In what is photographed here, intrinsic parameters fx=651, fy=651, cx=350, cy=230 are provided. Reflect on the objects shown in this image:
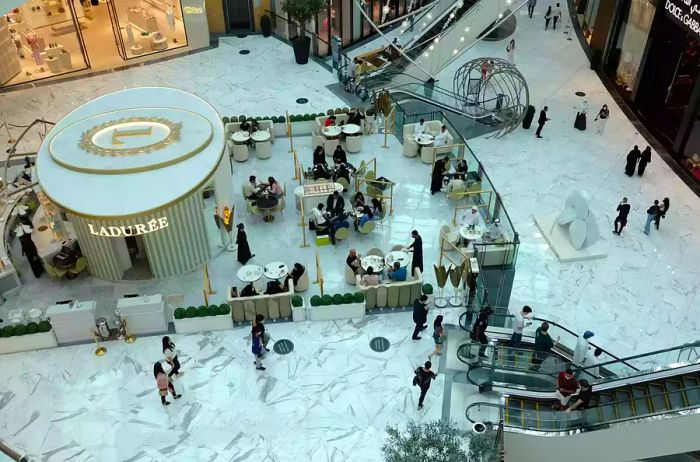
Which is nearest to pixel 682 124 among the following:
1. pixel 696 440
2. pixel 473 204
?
pixel 473 204

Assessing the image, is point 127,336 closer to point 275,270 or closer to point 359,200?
point 275,270

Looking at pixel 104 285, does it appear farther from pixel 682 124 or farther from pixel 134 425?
pixel 682 124

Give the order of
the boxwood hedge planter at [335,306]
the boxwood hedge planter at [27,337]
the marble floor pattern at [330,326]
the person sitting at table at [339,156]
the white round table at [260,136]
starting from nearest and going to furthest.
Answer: the marble floor pattern at [330,326] < the boxwood hedge planter at [27,337] < the boxwood hedge planter at [335,306] < the person sitting at table at [339,156] < the white round table at [260,136]

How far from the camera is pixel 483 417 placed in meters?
13.0

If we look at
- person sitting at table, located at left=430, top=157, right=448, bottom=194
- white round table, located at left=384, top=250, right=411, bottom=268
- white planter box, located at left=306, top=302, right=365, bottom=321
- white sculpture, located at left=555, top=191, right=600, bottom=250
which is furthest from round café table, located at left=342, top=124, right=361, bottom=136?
white planter box, located at left=306, top=302, right=365, bottom=321

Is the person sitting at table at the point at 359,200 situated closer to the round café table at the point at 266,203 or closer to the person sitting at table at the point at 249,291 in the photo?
the round café table at the point at 266,203

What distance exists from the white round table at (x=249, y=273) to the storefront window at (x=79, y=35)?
15005 millimetres

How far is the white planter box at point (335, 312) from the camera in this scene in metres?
15.0

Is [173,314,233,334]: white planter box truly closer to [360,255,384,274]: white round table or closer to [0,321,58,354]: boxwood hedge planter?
[0,321,58,354]: boxwood hedge planter

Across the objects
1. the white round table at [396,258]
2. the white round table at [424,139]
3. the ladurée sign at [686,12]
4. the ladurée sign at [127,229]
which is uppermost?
the ladurée sign at [686,12]

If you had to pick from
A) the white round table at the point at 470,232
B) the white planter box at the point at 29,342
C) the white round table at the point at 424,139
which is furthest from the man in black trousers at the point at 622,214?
the white planter box at the point at 29,342

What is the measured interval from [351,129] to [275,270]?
6774 millimetres

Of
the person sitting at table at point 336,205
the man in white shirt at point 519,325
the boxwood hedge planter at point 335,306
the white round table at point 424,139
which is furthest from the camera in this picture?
the white round table at point 424,139

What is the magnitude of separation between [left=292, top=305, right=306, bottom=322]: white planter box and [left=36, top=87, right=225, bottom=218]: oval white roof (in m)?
3.72
